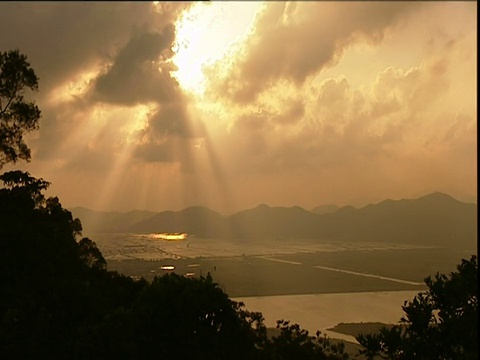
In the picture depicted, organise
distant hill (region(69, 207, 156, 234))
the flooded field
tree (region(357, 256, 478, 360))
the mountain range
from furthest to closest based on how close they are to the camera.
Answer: distant hill (region(69, 207, 156, 234))
the mountain range
the flooded field
tree (region(357, 256, 478, 360))

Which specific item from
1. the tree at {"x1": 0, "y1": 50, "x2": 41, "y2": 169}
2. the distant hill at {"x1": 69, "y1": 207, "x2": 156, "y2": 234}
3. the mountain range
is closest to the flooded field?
the tree at {"x1": 0, "y1": 50, "x2": 41, "y2": 169}

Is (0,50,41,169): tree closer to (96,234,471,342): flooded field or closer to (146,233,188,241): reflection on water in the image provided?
(96,234,471,342): flooded field

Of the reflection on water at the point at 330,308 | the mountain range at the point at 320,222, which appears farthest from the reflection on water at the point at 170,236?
the reflection on water at the point at 330,308

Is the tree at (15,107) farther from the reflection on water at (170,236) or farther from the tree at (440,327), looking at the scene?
the reflection on water at (170,236)

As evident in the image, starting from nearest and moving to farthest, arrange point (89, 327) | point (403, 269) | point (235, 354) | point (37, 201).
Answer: point (235, 354) → point (89, 327) → point (37, 201) → point (403, 269)

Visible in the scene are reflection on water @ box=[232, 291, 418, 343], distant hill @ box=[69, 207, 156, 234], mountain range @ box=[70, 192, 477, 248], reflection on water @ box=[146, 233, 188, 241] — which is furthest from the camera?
distant hill @ box=[69, 207, 156, 234]

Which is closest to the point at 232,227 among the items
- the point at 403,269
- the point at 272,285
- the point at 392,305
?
the point at 403,269

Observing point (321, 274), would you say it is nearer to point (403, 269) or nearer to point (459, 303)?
point (403, 269)
